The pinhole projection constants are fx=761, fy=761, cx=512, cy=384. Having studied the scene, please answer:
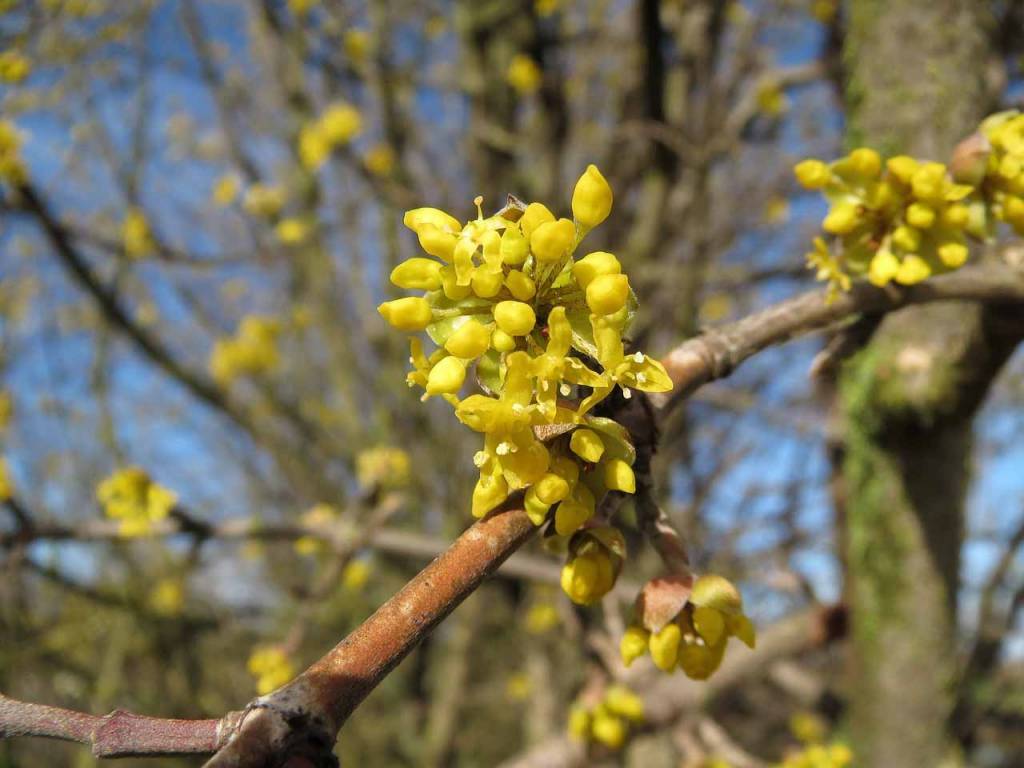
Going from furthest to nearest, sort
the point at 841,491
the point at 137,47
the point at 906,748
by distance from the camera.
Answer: the point at 137,47 → the point at 841,491 → the point at 906,748

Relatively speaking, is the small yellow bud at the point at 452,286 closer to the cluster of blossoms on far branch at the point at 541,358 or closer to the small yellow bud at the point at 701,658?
the cluster of blossoms on far branch at the point at 541,358

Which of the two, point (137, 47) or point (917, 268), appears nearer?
point (917, 268)

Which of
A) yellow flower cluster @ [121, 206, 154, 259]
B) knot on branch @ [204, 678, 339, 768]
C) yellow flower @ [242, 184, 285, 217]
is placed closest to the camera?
knot on branch @ [204, 678, 339, 768]

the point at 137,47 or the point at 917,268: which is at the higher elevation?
the point at 137,47

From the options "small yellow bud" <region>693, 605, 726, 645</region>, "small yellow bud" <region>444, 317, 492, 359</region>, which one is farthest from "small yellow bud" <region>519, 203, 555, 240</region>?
"small yellow bud" <region>693, 605, 726, 645</region>

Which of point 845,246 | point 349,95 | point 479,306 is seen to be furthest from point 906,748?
point 349,95

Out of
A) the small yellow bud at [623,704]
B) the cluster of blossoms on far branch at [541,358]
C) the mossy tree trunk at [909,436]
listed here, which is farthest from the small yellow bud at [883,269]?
the small yellow bud at [623,704]

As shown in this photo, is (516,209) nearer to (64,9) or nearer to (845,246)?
(845,246)

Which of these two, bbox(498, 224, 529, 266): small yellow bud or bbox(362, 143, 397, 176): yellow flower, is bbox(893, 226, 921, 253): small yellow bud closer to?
bbox(498, 224, 529, 266): small yellow bud
